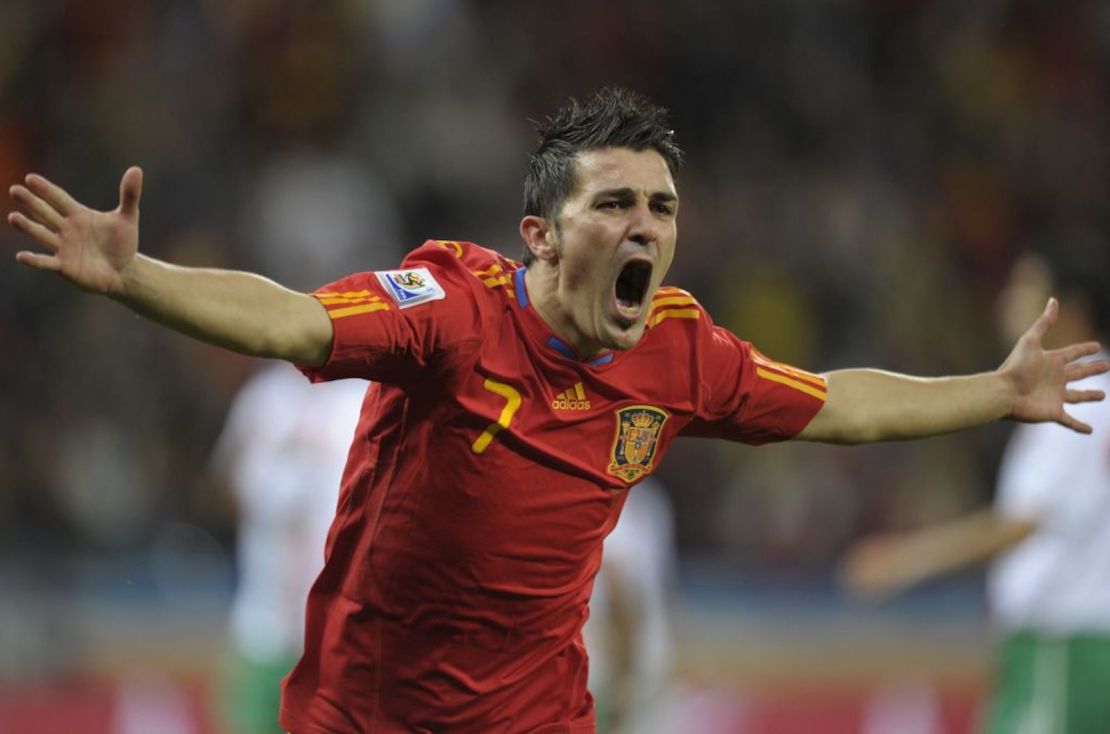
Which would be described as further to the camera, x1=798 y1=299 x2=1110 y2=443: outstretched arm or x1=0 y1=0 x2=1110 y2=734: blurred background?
x1=0 y1=0 x2=1110 y2=734: blurred background

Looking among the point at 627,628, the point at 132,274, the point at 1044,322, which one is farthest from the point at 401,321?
the point at 627,628

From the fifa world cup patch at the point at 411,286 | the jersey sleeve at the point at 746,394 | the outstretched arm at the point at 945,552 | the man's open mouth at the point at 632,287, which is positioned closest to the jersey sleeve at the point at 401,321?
the fifa world cup patch at the point at 411,286

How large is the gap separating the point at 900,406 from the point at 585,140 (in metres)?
1.02

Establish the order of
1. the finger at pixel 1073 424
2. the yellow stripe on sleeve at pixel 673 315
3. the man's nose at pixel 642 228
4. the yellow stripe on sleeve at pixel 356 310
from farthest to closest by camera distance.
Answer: the finger at pixel 1073 424
the yellow stripe on sleeve at pixel 673 315
the man's nose at pixel 642 228
the yellow stripe on sleeve at pixel 356 310

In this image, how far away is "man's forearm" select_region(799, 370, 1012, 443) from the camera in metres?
4.14

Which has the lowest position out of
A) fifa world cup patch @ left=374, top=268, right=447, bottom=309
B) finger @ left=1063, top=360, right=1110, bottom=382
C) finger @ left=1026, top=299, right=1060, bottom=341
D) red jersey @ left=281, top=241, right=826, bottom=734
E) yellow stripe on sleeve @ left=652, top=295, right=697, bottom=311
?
red jersey @ left=281, top=241, right=826, bottom=734

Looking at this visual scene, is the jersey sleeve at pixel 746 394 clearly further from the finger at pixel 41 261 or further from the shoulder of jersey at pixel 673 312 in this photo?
the finger at pixel 41 261

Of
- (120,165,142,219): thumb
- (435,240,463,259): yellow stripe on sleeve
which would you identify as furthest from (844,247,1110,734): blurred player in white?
(120,165,142,219): thumb

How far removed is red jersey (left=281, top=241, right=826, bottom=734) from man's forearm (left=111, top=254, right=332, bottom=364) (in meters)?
0.21

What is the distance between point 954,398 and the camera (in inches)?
166

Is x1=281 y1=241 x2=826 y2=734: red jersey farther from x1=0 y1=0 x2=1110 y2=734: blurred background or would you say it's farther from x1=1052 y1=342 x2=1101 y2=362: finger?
x1=0 y1=0 x2=1110 y2=734: blurred background

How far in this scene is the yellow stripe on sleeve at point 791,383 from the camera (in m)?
4.08

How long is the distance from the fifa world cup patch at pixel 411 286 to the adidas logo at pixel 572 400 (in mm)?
368

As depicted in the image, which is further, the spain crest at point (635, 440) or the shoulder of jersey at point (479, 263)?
the spain crest at point (635, 440)
